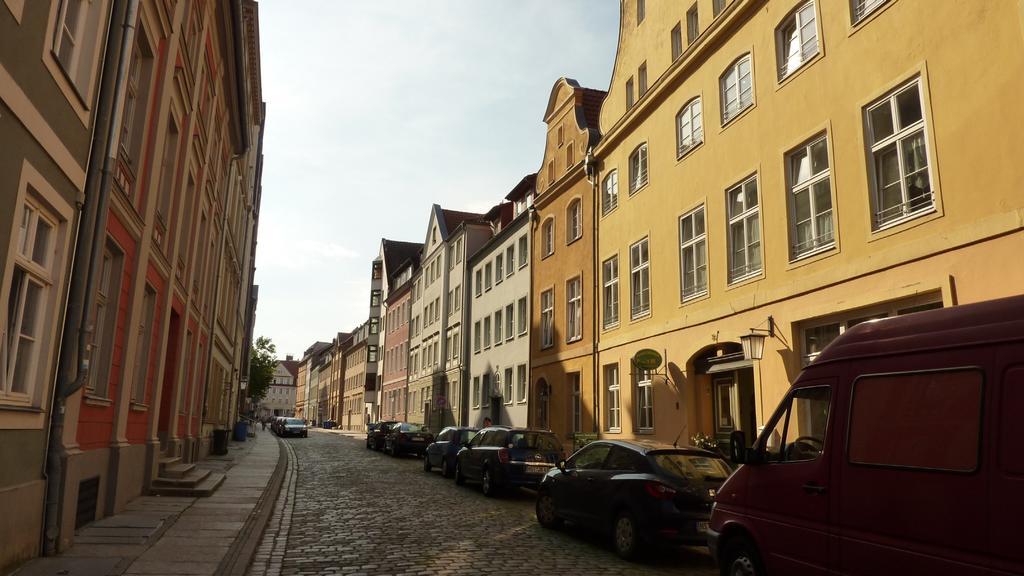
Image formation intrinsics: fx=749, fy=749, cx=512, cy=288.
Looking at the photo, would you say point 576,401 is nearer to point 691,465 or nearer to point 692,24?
point 692,24

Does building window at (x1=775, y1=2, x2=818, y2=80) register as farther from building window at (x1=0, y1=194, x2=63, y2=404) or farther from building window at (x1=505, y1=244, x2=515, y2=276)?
building window at (x1=505, y1=244, x2=515, y2=276)

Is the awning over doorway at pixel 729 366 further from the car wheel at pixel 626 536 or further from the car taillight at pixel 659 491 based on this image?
the car taillight at pixel 659 491

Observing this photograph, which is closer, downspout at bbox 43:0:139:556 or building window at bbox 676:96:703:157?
downspout at bbox 43:0:139:556

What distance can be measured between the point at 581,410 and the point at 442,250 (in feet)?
82.2

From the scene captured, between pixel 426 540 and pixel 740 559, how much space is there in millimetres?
4775

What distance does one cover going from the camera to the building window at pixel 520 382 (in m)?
30.0

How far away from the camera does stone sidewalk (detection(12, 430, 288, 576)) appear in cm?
745

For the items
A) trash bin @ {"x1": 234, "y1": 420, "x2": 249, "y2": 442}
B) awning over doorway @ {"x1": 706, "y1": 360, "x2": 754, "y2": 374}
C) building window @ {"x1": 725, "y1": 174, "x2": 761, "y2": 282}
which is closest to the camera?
awning over doorway @ {"x1": 706, "y1": 360, "x2": 754, "y2": 374}

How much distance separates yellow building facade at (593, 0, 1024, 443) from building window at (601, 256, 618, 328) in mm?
86

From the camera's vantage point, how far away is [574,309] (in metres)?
25.3

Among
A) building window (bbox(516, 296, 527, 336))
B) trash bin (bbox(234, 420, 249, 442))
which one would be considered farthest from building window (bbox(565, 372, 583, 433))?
trash bin (bbox(234, 420, 249, 442))

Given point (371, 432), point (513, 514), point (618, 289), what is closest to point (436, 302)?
point (371, 432)

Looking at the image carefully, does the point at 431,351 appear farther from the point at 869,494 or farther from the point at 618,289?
the point at 869,494

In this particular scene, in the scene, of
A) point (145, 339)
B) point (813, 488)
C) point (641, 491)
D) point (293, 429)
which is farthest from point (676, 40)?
point (293, 429)
